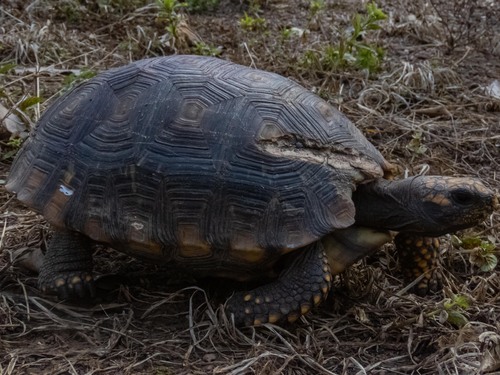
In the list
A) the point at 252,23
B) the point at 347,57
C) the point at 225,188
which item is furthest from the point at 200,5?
the point at 225,188

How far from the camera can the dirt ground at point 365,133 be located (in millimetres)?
3008

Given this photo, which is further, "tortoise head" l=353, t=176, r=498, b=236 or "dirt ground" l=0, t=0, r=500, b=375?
"tortoise head" l=353, t=176, r=498, b=236

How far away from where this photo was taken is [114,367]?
2.92 metres

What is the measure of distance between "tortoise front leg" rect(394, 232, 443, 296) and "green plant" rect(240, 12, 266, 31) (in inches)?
122

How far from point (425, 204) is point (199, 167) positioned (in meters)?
0.96

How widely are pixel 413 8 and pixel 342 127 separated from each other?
13.4 ft

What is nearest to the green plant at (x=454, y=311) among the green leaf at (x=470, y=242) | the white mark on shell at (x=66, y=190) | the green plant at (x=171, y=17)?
the green leaf at (x=470, y=242)

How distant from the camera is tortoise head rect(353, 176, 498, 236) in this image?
10.3 feet

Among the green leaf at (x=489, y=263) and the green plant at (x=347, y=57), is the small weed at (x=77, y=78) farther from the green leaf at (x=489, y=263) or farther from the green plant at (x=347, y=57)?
the green leaf at (x=489, y=263)

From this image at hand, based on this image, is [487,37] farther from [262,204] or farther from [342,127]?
[262,204]

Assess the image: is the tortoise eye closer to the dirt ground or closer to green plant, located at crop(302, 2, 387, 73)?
the dirt ground

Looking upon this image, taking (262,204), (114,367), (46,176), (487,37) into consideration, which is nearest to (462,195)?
(262,204)

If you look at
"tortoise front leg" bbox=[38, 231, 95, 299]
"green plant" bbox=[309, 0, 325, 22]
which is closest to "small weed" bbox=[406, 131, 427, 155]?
"green plant" bbox=[309, 0, 325, 22]

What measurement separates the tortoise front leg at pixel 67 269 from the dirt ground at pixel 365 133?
0.08 meters
